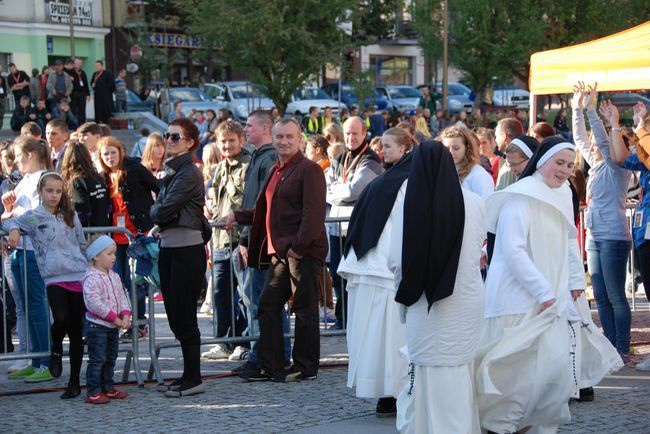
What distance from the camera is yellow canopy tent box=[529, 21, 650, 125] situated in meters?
10.2

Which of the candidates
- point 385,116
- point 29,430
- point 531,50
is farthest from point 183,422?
point 531,50

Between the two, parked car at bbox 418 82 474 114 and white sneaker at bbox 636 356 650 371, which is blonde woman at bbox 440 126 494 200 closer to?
white sneaker at bbox 636 356 650 371

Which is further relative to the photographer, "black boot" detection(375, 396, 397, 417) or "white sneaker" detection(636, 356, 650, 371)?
"white sneaker" detection(636, 356, 650, 371)

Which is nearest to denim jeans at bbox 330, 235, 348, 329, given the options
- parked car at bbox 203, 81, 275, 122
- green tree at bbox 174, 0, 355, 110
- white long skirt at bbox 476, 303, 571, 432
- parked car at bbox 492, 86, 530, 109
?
white long skirt at bbox 476, 303, 571, 432

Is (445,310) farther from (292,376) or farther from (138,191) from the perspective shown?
(138,191)

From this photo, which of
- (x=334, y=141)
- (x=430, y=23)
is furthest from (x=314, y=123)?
(x=334, y=141)

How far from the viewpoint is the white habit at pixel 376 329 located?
7324 millimetres

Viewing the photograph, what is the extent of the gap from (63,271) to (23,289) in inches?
37.2

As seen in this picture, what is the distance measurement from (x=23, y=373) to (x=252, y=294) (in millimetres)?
1946

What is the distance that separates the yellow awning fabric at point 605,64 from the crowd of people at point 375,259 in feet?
3.37

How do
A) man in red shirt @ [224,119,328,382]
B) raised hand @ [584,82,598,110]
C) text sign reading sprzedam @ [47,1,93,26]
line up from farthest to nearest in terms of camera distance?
1. text sign reading sprzedam @ [47,1,93,26]
2. raised hand @ [584,82,598,110]
3. man in red shirt @ [224,119,328,382]

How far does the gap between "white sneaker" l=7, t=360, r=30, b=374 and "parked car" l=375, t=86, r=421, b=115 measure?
1331 inches

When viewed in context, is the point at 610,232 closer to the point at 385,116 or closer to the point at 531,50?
the point at 385,116

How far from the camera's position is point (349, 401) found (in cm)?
791
